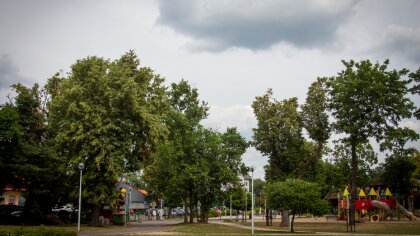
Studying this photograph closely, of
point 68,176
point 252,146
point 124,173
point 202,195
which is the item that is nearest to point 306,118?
point 252,146

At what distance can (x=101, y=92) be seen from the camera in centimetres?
4578

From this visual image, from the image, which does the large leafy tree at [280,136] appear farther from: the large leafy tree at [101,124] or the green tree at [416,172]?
the green tree at [416,172]

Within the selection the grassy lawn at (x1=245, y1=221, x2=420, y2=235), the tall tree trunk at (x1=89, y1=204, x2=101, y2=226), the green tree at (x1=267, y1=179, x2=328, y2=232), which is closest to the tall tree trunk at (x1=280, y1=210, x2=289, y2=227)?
the grassy lawn at (x1=245, y1=221, x2=420, y2=235)

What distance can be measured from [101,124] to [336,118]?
81.0 ft

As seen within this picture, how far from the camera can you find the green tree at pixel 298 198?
3653 centimetres

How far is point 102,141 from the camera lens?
43.8 meters

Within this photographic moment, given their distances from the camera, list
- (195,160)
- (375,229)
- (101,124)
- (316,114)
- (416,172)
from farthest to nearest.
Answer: (416,172)
(316,114)
(195,160)
(101,124)
(375,229)

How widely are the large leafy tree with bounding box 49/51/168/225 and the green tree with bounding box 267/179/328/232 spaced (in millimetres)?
15681

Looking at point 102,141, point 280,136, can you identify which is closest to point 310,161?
point 280,136

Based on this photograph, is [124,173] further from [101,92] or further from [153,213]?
[153,213]

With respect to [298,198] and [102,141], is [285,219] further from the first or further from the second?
[102,141]

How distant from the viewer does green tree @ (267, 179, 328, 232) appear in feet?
120

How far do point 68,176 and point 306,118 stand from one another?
28749 mm

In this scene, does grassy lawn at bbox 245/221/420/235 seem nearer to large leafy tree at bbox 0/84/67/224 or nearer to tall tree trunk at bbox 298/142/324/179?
tall tree trunk at bbox 298/142/324/179
